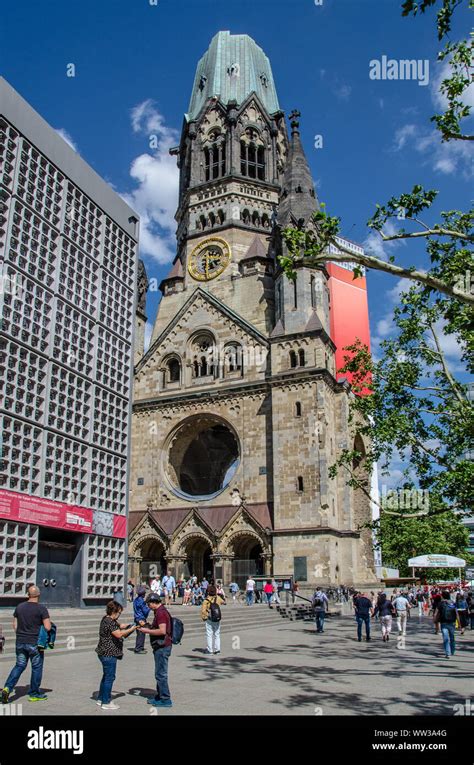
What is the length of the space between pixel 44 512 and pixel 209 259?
3105cm

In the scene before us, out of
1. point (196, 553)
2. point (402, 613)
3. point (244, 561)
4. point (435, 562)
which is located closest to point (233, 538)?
point (244, 561)

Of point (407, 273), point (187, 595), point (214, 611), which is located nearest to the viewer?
point (407, 273)

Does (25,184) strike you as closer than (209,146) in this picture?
Yes

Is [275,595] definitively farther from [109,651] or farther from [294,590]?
[109,651]

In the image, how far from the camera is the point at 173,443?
4334 cm

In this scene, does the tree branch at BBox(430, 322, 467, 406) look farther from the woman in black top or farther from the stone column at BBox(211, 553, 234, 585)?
the stone column at BBox(211, 553, 234, 585)

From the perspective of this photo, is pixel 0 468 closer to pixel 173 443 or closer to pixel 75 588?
pixel 75 588

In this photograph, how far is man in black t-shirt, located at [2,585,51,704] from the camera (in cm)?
939

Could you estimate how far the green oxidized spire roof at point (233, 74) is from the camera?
2158 inches

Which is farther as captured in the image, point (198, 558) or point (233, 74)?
point (233, 74)

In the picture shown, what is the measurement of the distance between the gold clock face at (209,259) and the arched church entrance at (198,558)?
750 inches

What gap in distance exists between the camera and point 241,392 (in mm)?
41250
